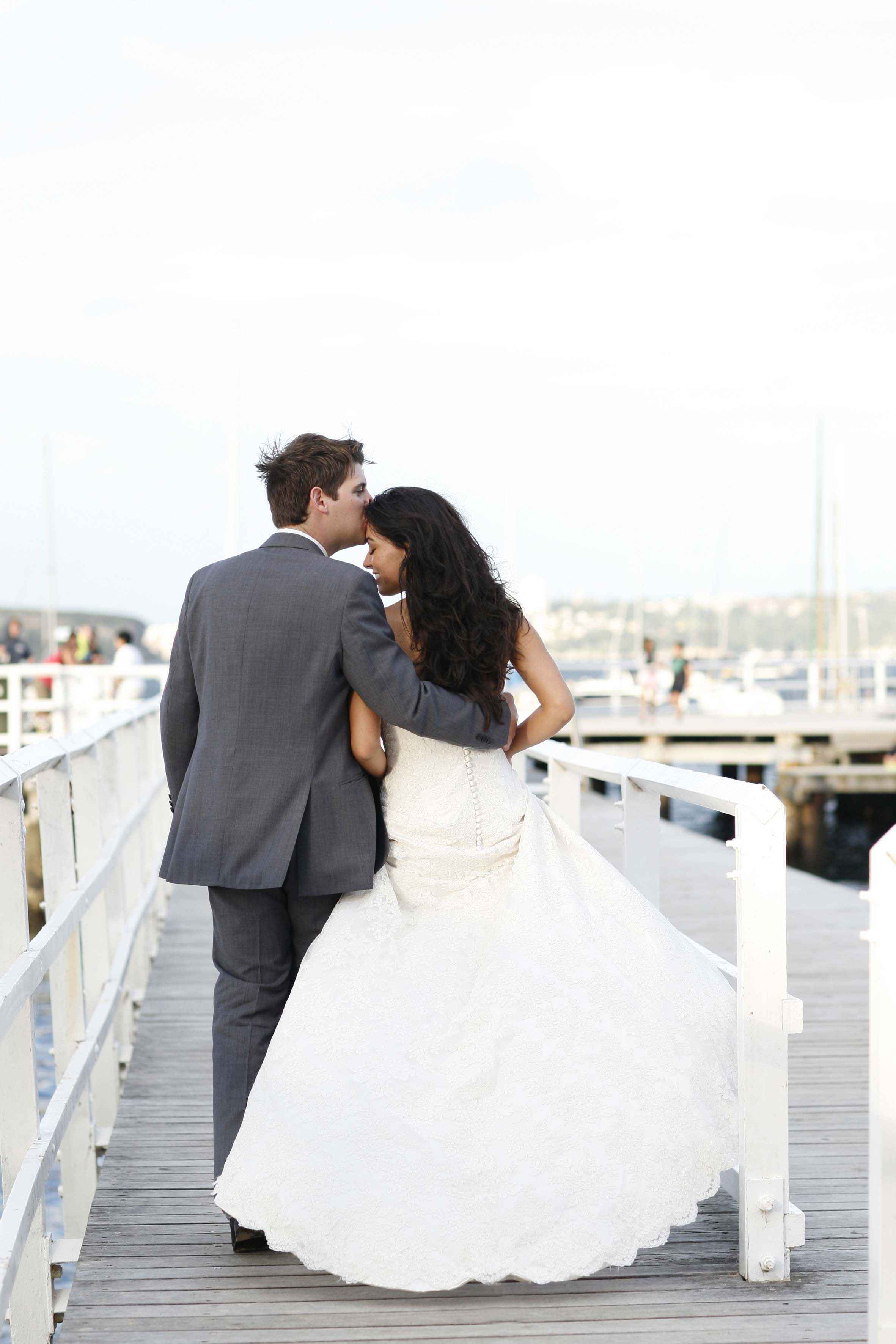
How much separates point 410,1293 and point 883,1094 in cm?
110

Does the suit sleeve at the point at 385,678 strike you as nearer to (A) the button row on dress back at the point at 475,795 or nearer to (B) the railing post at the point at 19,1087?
(A) the button row on dress back at the point at 475,795

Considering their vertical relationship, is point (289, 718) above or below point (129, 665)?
above

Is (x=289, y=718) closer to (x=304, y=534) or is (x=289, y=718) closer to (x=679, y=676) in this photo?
(x=304, y=534)

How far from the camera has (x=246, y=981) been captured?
2846 mm

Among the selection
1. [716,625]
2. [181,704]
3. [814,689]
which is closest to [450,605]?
[181,704]

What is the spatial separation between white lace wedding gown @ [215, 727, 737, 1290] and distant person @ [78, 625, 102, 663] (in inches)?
645

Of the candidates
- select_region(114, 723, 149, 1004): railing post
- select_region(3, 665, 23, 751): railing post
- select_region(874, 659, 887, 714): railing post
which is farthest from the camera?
select_region(874, 659, 887, 714): railing post

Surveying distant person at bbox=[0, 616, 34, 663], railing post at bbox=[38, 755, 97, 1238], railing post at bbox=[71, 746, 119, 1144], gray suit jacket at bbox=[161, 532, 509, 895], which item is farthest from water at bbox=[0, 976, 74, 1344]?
distant person at bbox=[0, 616, 34, 663]

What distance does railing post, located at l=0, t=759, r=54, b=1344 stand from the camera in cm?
246

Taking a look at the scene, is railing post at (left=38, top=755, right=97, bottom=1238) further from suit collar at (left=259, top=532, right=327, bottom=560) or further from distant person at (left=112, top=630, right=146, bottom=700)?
distant person at (left=112, top=630, right=146, bottom=700)

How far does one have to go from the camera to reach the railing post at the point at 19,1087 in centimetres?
246

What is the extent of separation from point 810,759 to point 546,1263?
2178 centimetres

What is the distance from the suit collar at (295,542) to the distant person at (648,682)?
2313 cm

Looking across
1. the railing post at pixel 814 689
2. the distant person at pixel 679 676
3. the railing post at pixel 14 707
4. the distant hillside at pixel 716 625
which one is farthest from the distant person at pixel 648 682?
the distant hillside at pixel 716 625
